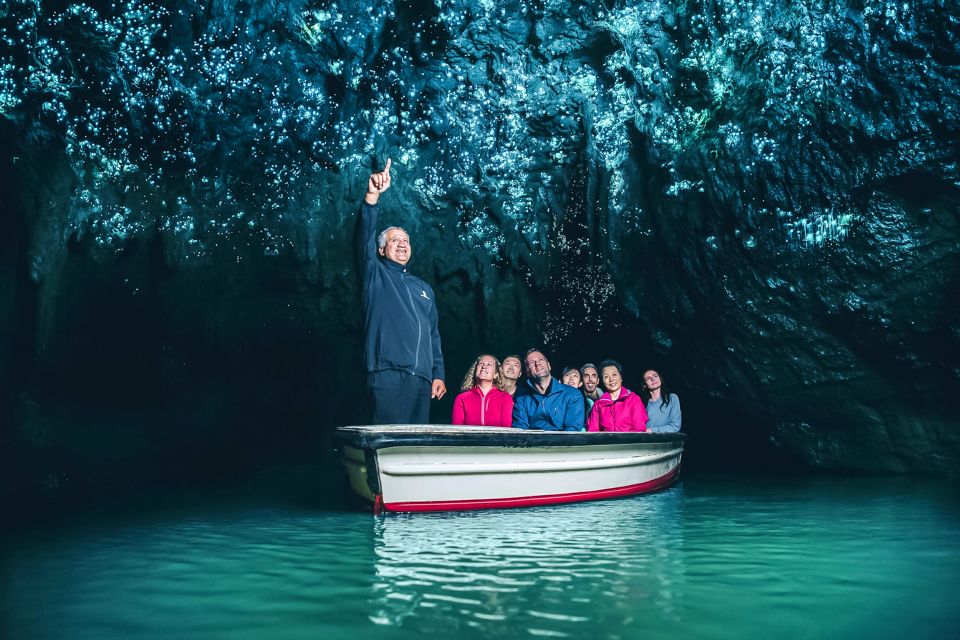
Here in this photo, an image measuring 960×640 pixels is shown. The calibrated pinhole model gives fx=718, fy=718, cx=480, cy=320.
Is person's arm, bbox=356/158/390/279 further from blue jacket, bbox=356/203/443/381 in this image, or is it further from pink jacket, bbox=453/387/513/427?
pink jacket, bbox=453/387/513/427

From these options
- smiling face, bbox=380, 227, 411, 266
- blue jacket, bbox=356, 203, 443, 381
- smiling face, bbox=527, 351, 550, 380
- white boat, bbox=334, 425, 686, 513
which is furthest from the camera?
smiling face, bbox=527, 351, 550, 380

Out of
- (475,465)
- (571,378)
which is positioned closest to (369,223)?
(475,465)

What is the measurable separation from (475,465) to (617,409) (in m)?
2.04

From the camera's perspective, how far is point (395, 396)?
15.9ft

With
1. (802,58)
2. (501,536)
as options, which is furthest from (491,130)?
(501,536)

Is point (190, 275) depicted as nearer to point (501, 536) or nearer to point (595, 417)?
point (595, 417)

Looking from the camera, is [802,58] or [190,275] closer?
[802,58]

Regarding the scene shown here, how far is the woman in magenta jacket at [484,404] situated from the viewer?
563cm

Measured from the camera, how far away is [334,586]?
2836 mm

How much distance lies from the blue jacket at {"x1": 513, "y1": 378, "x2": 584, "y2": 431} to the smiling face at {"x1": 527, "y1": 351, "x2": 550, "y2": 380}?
8 centimetres

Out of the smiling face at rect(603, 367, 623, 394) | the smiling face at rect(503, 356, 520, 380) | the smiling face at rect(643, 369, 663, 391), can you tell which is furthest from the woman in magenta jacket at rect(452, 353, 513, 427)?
the smiling face at rect(643, 369, 663, 391)

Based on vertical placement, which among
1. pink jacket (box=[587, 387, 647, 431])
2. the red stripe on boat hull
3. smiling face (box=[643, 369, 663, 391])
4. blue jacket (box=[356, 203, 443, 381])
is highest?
blue jacket (box=[356, 203, 443, 381])

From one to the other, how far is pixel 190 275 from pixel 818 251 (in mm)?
7089

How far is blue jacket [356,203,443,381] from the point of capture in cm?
477
